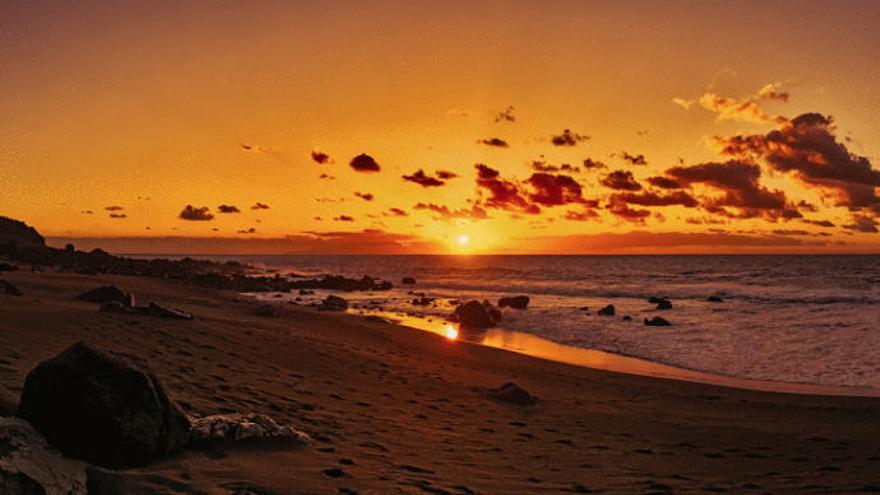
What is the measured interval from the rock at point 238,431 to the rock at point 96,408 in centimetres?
74

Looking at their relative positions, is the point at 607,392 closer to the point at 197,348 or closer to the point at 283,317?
the point at 197,348

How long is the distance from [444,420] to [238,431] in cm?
510

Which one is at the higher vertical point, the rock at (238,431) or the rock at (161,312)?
the rock at (161,312)

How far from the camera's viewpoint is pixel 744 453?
1111 centimetres

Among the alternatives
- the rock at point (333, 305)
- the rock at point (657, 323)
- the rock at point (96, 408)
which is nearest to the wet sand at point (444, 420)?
the rock at point (96, 408)

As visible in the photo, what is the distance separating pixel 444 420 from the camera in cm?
1233

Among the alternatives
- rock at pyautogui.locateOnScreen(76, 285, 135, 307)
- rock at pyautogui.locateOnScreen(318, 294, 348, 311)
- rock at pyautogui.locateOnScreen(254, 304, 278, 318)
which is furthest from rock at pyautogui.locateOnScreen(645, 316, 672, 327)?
rock at pyautogui.locateOnScreen(76, 285, 135, 307)

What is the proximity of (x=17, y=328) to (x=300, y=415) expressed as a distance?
7131 mm

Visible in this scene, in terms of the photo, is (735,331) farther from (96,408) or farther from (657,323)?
(96,408)

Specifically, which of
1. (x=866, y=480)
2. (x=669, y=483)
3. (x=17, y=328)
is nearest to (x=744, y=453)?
(x=866, y=480)

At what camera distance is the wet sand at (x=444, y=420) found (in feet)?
27.0

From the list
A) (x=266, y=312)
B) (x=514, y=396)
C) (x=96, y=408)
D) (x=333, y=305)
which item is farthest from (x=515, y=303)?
(x=96, y=408)

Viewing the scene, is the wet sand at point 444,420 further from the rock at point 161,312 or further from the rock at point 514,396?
the rock at point 161,312

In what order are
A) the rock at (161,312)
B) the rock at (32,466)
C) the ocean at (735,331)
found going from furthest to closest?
1. the ocean at (735,331)
2. the rock at (161,312)
3. the rock at (32,466)
